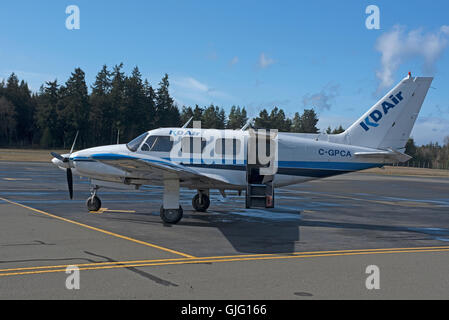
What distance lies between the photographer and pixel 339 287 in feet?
24.1

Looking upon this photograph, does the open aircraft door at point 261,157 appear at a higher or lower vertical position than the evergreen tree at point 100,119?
lower

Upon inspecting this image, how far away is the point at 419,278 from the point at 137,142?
10.6 meters

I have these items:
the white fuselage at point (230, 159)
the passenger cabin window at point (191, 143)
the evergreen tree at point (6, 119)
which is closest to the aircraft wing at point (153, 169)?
the white fuselage at point (230, 159)

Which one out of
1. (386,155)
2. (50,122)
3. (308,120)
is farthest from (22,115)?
(386,155)

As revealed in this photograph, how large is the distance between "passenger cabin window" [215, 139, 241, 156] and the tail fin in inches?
193

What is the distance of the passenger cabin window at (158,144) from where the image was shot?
15.5 m

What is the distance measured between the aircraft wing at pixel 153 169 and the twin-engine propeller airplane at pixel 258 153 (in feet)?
0.31

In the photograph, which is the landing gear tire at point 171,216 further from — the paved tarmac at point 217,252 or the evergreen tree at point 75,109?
the evergreen tree at point 75,109

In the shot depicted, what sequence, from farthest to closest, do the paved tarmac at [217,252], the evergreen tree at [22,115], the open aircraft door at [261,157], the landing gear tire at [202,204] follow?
the evergreen tree at [22,115] < the landing gear tire at [202,204] < the open aircraft door at [261,157] < the paved tarmac at [217,252]

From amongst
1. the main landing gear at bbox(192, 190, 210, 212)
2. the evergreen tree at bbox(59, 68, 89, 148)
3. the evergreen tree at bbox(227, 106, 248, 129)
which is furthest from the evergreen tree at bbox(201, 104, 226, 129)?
the main landing gear at bbox(192, 190, 210, 212)

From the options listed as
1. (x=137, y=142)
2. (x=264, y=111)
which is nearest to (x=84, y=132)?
(x=264, y=111)

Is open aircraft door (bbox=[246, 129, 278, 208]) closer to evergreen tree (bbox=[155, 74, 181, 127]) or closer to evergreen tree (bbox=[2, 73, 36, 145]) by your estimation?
evergreen tree (bbox=[155, 74, 181, 127])

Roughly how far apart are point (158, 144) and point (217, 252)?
21.5 feet

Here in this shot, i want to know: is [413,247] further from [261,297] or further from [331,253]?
[261,297]
